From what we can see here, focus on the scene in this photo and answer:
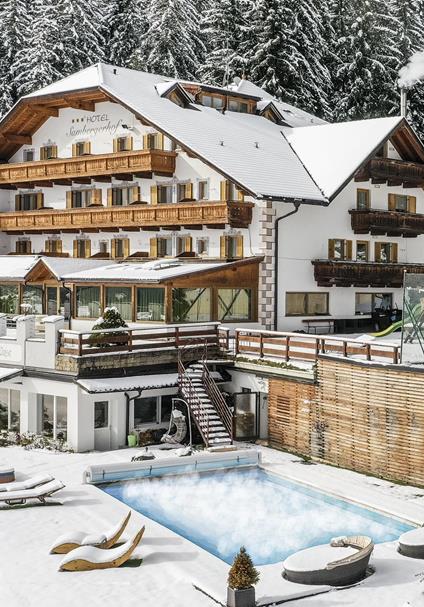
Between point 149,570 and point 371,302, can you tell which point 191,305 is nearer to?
point 371,302

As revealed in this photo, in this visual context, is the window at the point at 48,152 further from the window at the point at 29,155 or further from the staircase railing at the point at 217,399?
the staircase railing at the point at 217,399

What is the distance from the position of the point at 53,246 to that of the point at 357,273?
1519cm

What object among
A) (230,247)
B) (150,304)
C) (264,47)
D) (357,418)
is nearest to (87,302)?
(150,304)

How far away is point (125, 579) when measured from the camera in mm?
15391

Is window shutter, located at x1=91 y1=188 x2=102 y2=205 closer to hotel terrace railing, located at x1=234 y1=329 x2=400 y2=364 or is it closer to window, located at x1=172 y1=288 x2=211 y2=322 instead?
window, located at x1=172 y1=288 x2=211 y2=322

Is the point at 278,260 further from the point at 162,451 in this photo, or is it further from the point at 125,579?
the point at 125,579

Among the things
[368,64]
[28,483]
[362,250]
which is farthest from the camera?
[368,64]

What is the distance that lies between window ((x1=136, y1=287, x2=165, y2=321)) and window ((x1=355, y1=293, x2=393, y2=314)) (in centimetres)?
1022

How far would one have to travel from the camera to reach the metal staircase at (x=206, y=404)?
25.9 m

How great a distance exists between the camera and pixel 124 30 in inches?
2608

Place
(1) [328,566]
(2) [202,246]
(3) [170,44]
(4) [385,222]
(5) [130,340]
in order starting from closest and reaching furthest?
(1) [328,566], (5) [130,340], (2) [202,246], (4) [385,222], (3) [170,44]

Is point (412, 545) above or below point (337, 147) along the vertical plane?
below

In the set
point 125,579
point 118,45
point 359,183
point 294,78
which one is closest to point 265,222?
point 359,183

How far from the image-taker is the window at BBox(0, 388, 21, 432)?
2778 centimetres
